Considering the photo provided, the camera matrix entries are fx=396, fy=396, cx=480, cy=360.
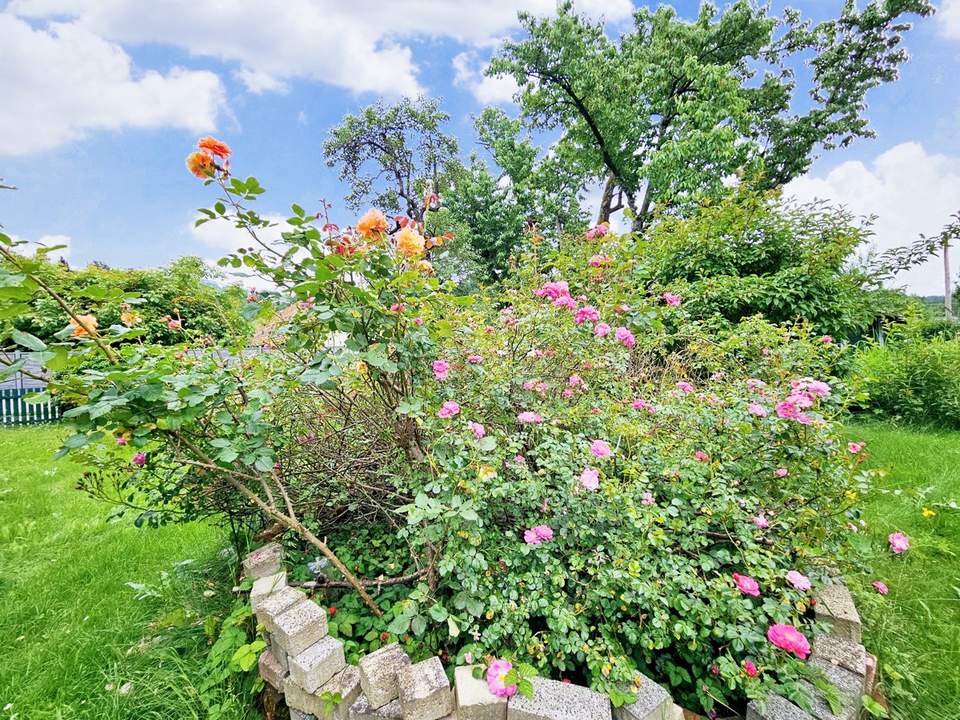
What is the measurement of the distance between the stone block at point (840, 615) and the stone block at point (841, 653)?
0.03 m

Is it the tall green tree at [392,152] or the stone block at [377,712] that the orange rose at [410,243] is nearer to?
the stone block at [377,712]

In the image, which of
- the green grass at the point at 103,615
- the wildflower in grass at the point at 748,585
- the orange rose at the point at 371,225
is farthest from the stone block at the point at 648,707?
the orange rose at the point at 371,225

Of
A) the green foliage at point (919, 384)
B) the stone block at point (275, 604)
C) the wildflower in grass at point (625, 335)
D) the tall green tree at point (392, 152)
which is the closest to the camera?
the stone block at point (275, 604)

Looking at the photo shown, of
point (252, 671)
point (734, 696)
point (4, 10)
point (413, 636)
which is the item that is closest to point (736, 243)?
point (734, 696)

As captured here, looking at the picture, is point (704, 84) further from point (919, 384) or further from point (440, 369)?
point (440, 369)

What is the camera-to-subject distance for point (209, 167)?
108 cm

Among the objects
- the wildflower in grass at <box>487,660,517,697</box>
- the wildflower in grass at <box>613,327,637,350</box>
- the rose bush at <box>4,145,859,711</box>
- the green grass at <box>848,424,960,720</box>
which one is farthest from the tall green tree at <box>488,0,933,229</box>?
the wildflower in grass at <box>487,660,517,697</box>

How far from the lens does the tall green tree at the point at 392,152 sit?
14.8 metres

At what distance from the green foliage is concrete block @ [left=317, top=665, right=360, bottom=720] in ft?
16.4

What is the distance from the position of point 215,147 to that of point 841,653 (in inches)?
89.5

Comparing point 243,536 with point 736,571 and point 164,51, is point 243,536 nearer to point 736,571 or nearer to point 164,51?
point 736,571

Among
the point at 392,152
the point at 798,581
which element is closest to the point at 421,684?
the point at 798,581

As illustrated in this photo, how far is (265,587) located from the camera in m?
1.26

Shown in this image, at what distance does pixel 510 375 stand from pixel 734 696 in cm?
119
